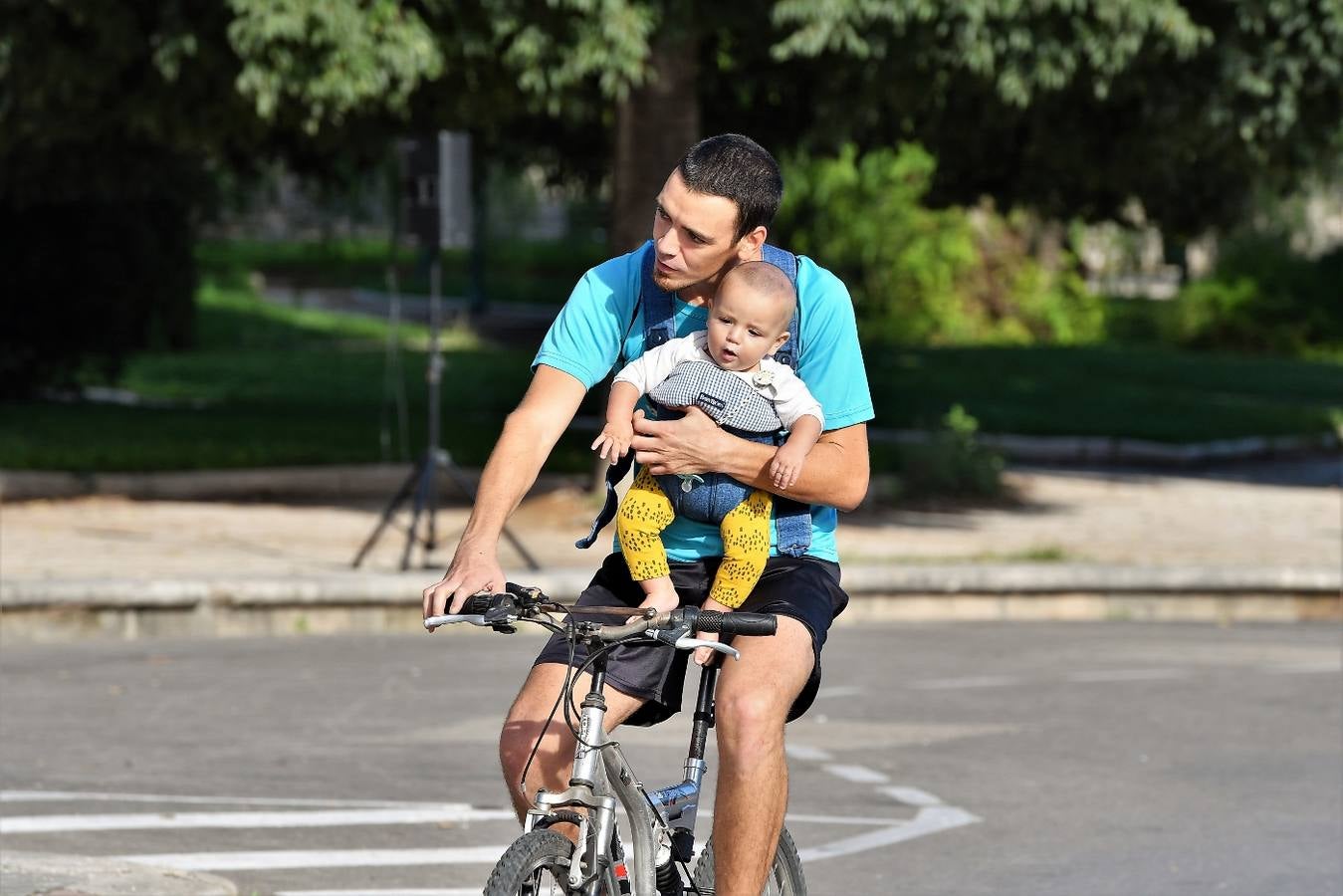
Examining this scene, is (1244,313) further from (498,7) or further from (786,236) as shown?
(498,7)

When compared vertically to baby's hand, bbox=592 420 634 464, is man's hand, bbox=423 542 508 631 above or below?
below

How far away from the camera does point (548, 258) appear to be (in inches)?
2384

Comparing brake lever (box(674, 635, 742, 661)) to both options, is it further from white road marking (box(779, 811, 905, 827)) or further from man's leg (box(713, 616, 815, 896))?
white road marking (box(779, 811, 905, 827))

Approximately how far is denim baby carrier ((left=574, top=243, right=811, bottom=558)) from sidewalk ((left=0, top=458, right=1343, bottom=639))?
8.12 metres

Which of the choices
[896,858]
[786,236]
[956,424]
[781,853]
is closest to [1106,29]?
[956,424]

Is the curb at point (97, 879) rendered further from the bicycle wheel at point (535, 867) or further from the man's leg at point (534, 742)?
the bicycle wheel at point (535, 867)

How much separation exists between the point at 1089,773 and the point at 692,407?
4795 millimetres

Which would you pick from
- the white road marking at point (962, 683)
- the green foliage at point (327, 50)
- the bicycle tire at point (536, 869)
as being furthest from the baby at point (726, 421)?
the green foliage at point (327, 50)

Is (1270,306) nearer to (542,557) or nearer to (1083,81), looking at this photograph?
(1083,81)

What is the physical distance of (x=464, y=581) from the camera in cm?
422

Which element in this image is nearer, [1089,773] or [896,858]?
[896,858]

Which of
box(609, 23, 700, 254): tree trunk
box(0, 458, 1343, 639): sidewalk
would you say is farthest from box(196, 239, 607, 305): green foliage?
box(609, 23, 700, 254): tree trunk

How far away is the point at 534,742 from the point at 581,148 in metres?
16.2

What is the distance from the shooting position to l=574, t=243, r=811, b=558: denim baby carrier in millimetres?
4457
